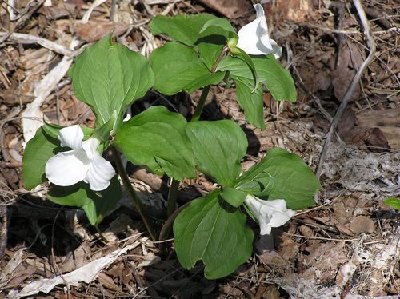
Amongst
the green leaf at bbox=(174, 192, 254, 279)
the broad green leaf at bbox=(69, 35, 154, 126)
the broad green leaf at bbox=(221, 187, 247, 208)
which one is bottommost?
the green leaf at bbox=(174, 192, 254, 279)

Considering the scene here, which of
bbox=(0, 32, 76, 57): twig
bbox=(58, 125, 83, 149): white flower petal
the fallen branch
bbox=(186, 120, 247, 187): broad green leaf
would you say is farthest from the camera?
bbox=(0, 32, 76, 57): twig

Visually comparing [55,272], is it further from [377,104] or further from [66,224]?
[377,104]

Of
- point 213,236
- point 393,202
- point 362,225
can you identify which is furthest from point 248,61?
point 362,225

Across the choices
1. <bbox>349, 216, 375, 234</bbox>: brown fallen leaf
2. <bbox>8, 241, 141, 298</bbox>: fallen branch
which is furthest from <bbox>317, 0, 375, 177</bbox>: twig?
<bbox>8, 241, 141, 298</bbox>: fallen branch

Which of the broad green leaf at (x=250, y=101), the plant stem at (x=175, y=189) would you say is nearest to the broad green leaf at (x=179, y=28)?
the plant stem at (x=175, y=189)

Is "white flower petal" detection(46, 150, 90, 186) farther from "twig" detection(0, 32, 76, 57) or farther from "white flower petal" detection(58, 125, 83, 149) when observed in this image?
"twig" detection(0, 32, 76, 57)

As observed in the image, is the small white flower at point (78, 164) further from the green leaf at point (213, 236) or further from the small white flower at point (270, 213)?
the small white flower at point (270, 213)

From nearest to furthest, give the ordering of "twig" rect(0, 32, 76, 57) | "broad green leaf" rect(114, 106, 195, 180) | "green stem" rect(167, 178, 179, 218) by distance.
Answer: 1. "broad green leaf" rect(114, 106, 195, 180)
2. "green stem" rect(167, 178, 179, 218)
3. "twig" rect(0, 32, 76, 57)

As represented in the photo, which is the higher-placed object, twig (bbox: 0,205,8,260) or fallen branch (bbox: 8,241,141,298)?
twig (bbox: 0,205,8,260)
